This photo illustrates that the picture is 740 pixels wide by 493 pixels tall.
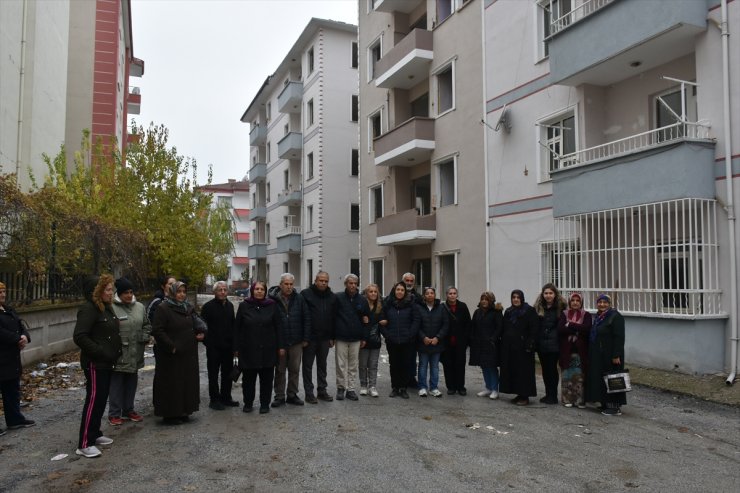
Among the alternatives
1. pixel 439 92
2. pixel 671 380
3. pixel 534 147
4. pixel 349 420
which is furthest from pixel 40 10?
pixel 671 380

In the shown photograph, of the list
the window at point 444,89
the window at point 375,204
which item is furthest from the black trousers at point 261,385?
the window at point 375,204

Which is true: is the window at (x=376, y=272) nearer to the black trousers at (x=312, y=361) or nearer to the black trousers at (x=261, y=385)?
the black trousers at (x=312, y=361)

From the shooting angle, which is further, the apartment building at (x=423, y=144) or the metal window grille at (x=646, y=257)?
the apartment building at (x=423, y=144)

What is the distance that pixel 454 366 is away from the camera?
388 inches

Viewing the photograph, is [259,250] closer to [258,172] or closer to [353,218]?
[258,172]

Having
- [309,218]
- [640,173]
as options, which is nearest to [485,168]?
[640,173]

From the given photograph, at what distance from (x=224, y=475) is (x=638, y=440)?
190 inches

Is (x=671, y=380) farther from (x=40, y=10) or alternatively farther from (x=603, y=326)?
(x=40, y=10)

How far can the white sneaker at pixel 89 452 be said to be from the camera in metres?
6.14

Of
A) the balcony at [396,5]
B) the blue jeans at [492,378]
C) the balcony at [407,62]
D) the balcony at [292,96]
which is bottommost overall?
the blue jeans at [492,378]

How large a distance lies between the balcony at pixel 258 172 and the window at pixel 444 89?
24687 millimetres

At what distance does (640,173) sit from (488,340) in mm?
4917

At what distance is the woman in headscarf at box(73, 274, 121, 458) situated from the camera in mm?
6281

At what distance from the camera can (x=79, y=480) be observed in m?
5.44
